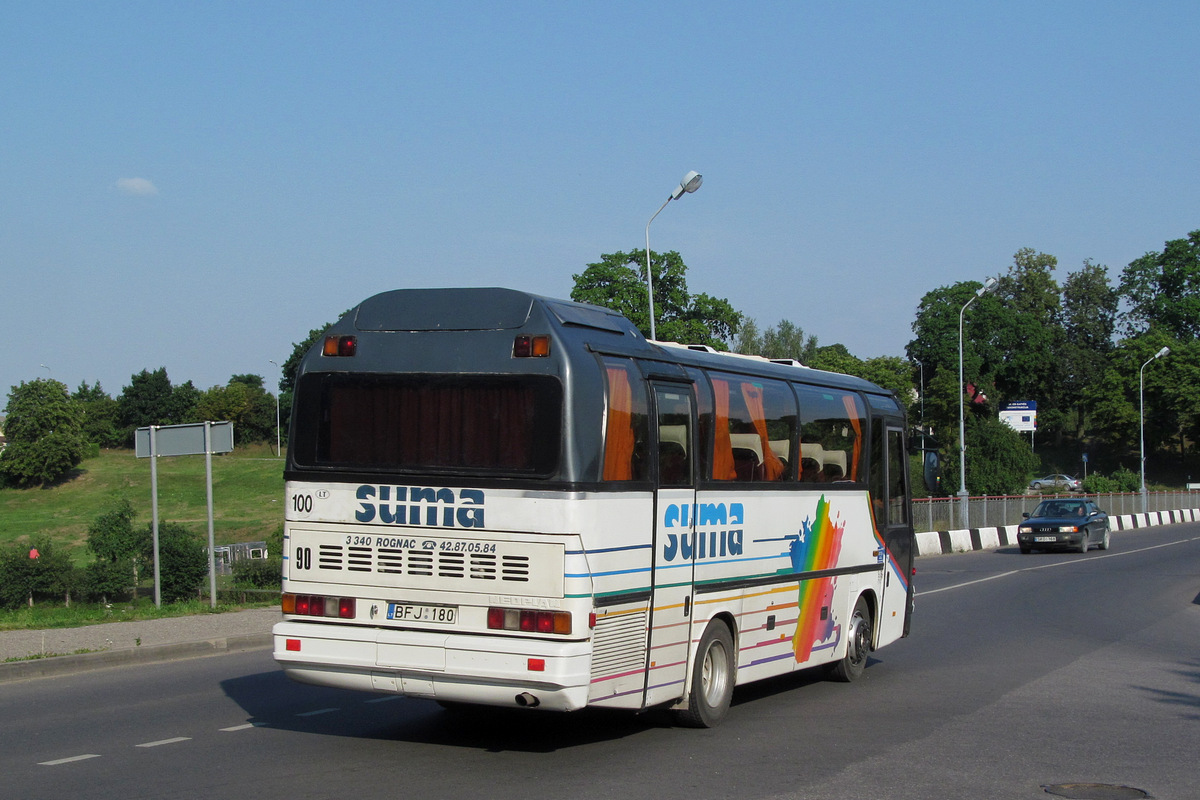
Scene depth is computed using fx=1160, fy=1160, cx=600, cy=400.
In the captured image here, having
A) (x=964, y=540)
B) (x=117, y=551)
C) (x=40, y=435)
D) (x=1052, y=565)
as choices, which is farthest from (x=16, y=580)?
(x=40, y=435)

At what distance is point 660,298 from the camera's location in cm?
5597

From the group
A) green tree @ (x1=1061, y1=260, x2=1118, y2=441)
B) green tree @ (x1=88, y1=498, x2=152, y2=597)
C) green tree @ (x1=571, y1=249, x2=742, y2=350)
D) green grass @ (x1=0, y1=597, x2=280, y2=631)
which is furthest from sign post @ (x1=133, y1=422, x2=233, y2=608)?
green tree @ (x1=1061, y1=260, x2=1118, y2=441)

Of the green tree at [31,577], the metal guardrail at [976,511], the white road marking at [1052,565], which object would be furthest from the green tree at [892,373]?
the green tree at [31,577]

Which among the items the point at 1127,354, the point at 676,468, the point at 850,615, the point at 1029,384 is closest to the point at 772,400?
the point at 676,468

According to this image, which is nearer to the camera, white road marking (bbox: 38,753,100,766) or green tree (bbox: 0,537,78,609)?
white road marking (bbox: 38,753,100,766)

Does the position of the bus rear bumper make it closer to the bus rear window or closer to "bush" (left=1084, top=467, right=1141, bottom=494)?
the bus rear window

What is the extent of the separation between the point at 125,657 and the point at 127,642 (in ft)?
3.27

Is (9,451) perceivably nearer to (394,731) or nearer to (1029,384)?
(1029,384)

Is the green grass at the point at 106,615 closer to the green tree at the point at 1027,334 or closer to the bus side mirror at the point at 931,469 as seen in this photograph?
the bus side mirror at the point at 931,469

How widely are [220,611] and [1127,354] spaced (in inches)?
3952

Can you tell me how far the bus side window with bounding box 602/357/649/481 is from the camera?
7.85m

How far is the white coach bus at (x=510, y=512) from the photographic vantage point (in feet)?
24.5

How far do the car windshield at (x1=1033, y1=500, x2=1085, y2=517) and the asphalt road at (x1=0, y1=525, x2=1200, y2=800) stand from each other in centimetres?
2392

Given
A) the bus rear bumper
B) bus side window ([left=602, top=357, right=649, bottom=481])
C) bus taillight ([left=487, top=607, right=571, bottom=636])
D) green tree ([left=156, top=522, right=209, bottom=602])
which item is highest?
bus side window ([left=602, top=357, right=649, bottom=481])
